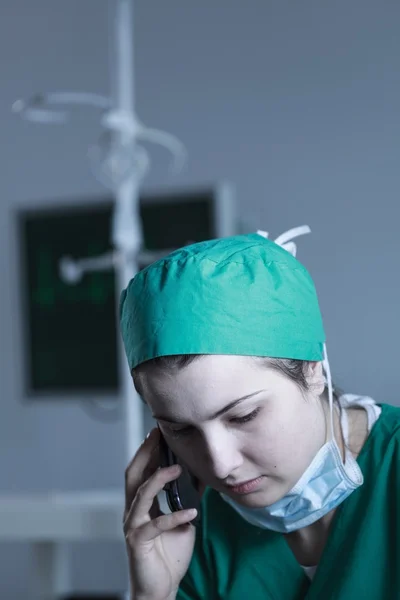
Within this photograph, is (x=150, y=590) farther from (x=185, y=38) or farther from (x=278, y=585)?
(x=185, y=38)

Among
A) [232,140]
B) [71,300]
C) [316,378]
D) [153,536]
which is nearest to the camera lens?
[316,378]

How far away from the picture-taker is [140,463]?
1218 mm

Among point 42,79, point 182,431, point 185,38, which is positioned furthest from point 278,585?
point 42,79

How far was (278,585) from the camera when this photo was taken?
114 cm

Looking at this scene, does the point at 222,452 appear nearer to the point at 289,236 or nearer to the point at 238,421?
the point at 238,421

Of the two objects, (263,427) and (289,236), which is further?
(289,236)

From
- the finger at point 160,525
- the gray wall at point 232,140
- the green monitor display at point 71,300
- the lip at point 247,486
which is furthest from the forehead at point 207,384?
the green monitor display at point 71,300

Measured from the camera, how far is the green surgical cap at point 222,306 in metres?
0.96

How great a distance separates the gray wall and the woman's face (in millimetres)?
953

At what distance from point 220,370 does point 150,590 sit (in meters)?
0.42

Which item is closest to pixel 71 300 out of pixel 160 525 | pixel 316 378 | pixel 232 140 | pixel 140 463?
pixel 232 140

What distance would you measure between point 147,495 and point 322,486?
0.88ft

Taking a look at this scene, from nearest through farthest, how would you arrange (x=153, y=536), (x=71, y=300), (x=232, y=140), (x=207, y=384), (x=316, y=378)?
(x=207, y=384) < (x=316, y=378) < (x=153, y=536) < (x=71, y=300) < (x=232, y=140)

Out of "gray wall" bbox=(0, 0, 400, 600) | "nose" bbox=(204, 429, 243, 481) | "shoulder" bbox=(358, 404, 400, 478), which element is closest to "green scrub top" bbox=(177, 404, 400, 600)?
"shoulder" bbox=(358, 404, 400, 478)
